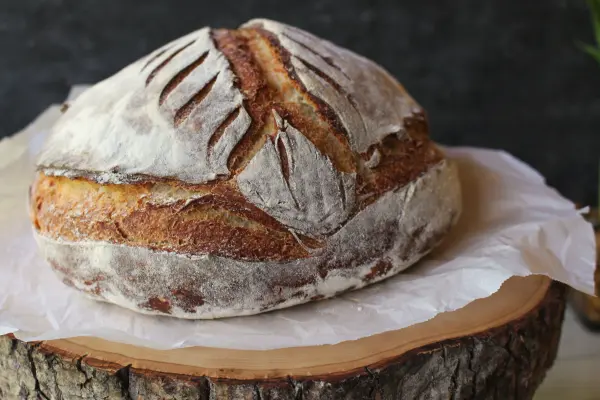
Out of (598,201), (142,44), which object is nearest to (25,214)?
(142,44)

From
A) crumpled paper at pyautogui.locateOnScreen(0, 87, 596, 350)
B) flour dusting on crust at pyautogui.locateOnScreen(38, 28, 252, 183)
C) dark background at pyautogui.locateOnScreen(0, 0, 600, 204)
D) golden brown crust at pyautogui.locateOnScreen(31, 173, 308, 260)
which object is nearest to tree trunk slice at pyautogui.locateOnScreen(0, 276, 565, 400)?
crumpled paper at pyautogui.locateOnScreen(0, 87, 596, 350)

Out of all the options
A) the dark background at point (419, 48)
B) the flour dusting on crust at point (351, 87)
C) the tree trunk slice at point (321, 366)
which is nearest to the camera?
the tree trunk slice at point (321, 366)

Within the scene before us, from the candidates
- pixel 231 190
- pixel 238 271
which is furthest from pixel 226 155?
pixel 238 271

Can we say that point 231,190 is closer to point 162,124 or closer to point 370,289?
point 162,124

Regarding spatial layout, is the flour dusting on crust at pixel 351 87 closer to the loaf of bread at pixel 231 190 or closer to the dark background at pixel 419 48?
A: the loaf of bread at pixel 231 190

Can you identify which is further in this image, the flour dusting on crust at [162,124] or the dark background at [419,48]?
the dark background at [419,48]

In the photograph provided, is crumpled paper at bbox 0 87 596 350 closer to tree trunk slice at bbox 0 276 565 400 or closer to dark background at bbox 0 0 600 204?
tree trunk slice at bbox 0 276 565 400

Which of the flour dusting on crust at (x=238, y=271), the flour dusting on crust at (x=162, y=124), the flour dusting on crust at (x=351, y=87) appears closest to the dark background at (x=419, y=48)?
the flour dusting on crust at (x=351, y=87)
